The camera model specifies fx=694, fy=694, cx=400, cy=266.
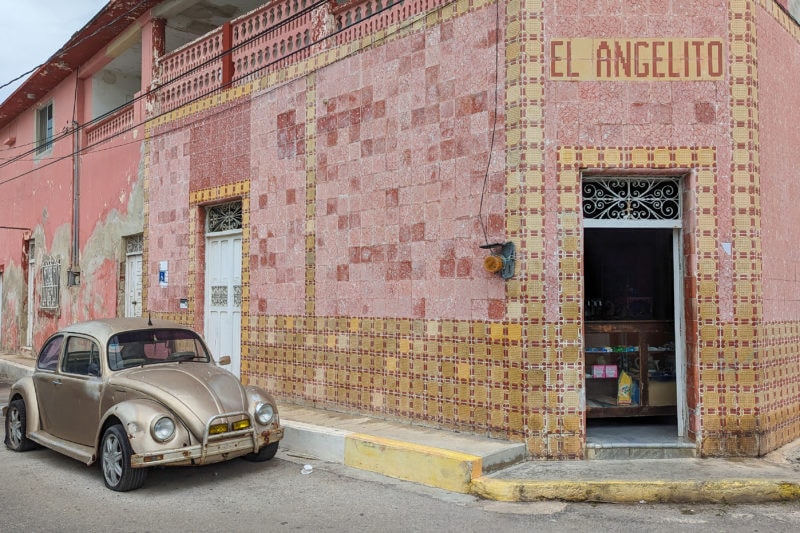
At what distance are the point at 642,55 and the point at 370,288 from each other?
158 inches

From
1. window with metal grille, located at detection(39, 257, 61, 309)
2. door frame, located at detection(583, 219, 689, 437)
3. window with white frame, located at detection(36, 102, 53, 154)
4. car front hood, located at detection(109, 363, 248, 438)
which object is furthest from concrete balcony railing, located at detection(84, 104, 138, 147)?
door frame, located at detection(583, 219, 689, 437)

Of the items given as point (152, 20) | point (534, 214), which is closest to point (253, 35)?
point (152, 20)

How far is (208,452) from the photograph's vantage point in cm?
608

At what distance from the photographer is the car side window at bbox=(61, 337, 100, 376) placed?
693 centimetres

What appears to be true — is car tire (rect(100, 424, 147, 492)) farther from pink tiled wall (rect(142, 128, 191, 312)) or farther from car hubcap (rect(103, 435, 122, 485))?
pink tiled wall (rect(142, 128, 191, 312))

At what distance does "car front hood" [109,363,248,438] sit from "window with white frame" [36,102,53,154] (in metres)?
12.7

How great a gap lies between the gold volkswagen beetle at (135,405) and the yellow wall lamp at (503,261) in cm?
257

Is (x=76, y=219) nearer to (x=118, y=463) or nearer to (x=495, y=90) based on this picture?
(x=118, y=463)

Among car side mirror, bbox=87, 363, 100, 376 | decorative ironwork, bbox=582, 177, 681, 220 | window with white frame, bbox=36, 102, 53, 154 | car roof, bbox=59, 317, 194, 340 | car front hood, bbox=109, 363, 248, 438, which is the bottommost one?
car front hood, bbox=109, 363, 248, 438

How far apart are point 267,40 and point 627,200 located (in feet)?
19.8

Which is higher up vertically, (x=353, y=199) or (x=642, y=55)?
(x=642, y=55)

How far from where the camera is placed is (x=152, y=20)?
41.9 ft

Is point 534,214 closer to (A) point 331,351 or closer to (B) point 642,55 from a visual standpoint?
(B) point 642,55

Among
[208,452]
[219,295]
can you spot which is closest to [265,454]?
[208,452]
